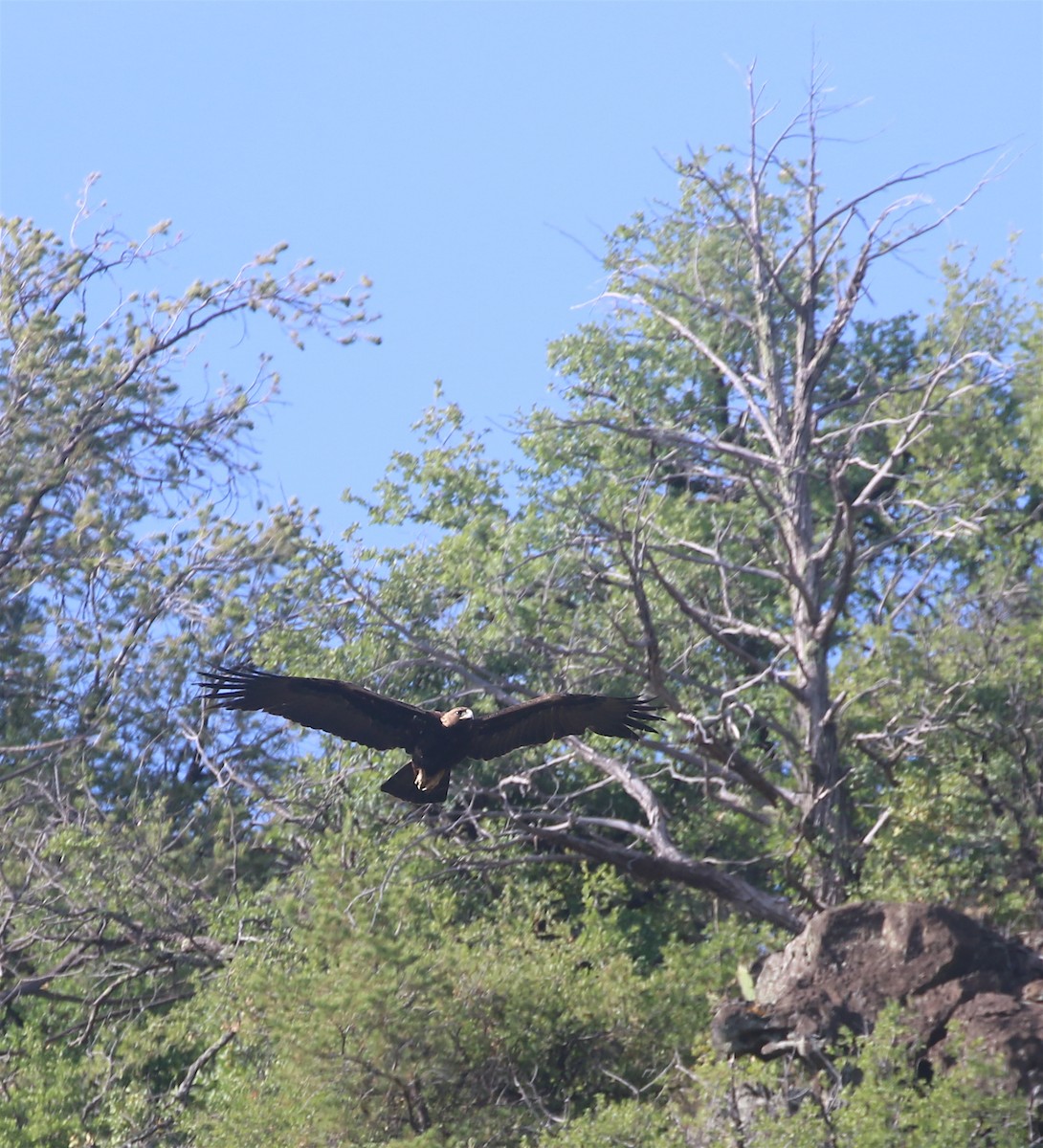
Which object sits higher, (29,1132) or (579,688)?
(579,688)

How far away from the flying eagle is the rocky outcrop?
8.56ft

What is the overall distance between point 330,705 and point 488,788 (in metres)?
5.61

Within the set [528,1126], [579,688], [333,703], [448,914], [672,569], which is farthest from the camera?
[672,569]

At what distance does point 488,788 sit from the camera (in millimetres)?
17000

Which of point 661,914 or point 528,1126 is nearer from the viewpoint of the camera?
point 528,1126

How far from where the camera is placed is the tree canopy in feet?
44.9

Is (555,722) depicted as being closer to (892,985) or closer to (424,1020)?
(424,1020)

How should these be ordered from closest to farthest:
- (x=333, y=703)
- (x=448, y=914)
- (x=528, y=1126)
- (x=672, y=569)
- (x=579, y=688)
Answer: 1. (x=333, y=703)
2. (x=528, y=1126)
3. (x=448, y=914)
4. (x=579, y=688)
5. (x=672, y=569)

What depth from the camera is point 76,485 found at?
20.5m

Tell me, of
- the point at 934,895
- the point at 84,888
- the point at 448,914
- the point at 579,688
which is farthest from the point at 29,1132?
the point at 934,895

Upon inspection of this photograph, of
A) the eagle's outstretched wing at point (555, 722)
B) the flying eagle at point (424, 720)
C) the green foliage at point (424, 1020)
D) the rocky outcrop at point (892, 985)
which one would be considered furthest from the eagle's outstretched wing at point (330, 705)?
the rocky outcrop at point (892, 985)

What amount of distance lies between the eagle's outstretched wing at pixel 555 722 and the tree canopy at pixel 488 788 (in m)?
2.23

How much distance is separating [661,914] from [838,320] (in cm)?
588

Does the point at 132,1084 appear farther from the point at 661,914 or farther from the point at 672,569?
the point at 672,569
